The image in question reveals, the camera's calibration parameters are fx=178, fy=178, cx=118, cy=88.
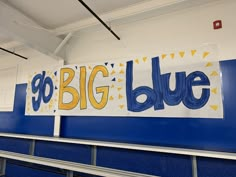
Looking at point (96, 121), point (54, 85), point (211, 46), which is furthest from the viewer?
point (54, 85)

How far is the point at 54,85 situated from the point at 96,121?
3.32 feet

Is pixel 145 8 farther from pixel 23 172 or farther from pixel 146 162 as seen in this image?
pixel 23 172

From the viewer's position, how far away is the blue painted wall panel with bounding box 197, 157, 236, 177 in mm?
1632

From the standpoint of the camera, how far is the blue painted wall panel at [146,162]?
1833 mm

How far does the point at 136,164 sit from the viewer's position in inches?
80.7

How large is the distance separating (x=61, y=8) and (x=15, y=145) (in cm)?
246

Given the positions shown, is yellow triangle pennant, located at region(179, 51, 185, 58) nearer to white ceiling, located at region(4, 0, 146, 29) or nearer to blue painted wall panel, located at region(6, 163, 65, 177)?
white ceiling, located at region(4, 0, 146, 29)

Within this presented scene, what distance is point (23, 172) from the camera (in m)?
2.91

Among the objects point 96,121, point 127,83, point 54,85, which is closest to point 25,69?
point 54,85

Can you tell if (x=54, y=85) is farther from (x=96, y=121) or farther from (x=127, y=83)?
(x=127, y=83)

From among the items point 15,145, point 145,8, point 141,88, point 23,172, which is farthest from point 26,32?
point 23,172

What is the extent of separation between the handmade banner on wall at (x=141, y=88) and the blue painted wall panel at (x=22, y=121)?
0.16 metres

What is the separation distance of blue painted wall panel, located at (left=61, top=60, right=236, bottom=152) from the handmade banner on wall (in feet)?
0.23

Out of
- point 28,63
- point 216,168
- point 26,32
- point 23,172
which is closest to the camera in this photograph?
point 216,168
